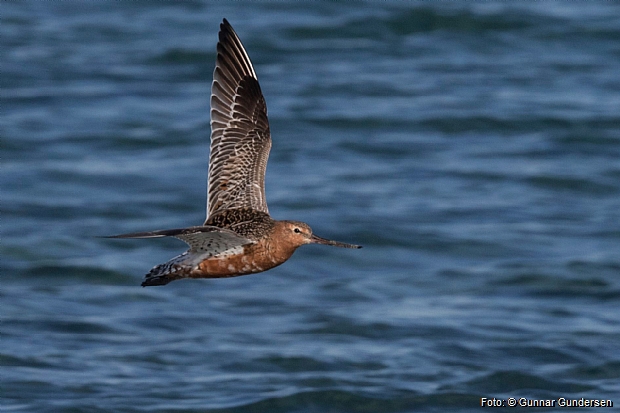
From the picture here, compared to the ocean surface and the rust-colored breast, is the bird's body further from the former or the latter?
the ocean surface

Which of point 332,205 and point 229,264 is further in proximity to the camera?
point 332,205

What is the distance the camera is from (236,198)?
28.6 ft

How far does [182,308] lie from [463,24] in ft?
41.4

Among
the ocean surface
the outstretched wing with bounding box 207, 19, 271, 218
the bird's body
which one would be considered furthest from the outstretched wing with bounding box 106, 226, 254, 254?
the ocean surface

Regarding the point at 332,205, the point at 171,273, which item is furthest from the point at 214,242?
the point at 332,205

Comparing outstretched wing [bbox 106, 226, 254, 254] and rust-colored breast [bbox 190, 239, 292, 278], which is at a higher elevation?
outstretched wing [bbox 106, 226, 254, 254]

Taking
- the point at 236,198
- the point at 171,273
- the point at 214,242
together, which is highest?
the point at 236,198

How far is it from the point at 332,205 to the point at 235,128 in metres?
9.69

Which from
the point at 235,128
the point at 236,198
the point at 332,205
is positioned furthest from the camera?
the point at 332,205

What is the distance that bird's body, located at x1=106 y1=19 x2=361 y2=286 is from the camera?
7758mm

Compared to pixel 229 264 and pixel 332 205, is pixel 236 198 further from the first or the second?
pixel 332 205

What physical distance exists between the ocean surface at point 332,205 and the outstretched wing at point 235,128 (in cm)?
487

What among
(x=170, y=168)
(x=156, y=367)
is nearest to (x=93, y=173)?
(x=170, y=168)

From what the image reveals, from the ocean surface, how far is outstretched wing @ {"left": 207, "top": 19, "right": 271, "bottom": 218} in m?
4.87
